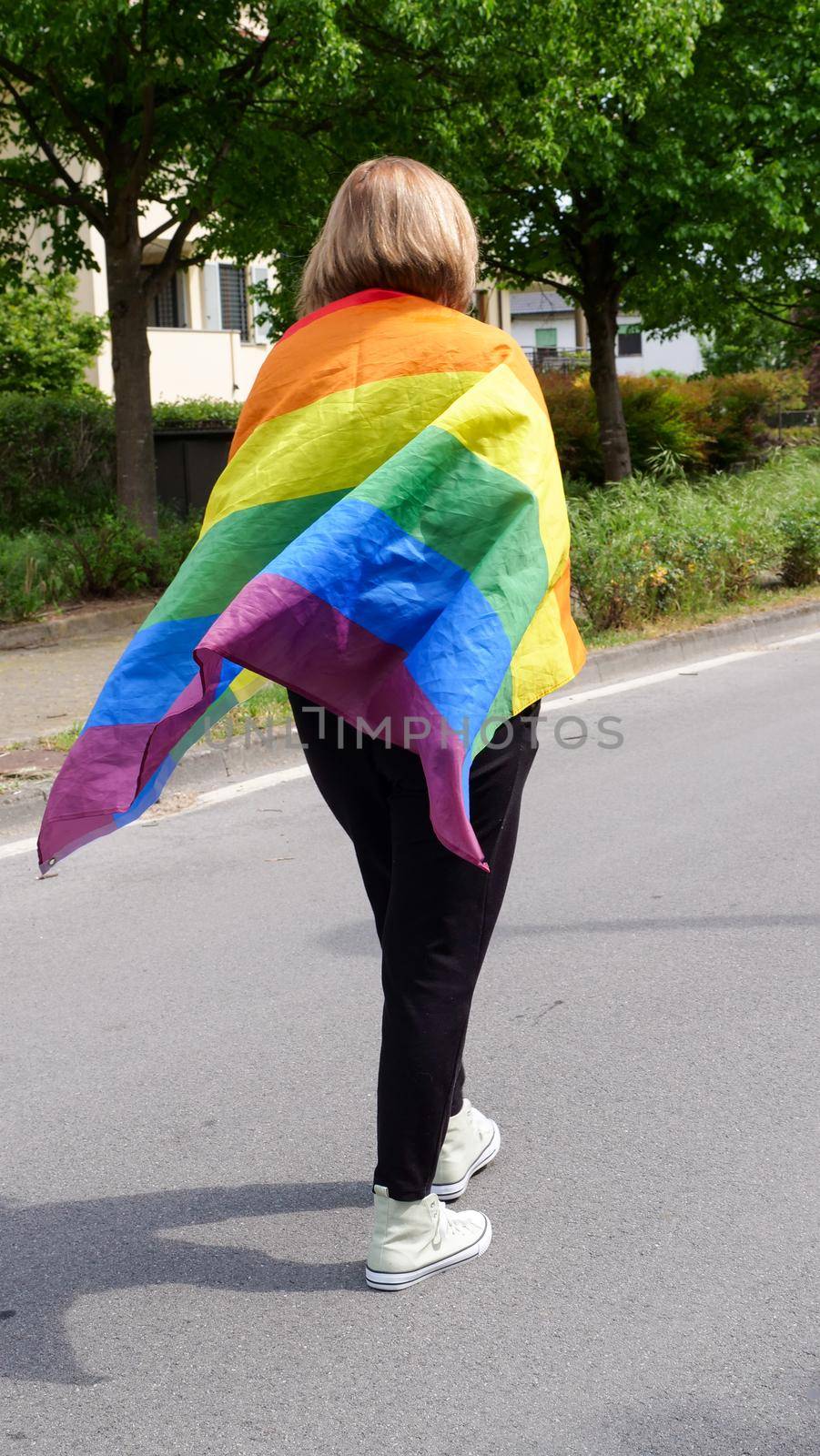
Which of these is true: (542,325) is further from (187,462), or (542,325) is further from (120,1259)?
(120,1259)

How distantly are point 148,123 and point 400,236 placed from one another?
459 inches

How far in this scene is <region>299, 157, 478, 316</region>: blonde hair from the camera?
2.66m

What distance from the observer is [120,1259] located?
3.02 metres

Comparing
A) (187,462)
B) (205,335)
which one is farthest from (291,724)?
(205,335)

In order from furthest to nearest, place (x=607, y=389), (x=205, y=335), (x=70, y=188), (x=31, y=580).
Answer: (x=205, y=335) < (x=607, y=389) < (x=70, y=188) < (x=31, y=580)

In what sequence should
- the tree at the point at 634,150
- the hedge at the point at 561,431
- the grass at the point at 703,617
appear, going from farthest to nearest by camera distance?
the hedge at the point at 561,431
the tree at the point at 634,150
the grass at the point at 703,617

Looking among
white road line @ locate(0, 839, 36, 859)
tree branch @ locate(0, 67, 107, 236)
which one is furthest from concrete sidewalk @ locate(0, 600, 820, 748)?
tree branch @ locate(0, 67, 107, 236)

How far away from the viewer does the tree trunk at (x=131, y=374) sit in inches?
563

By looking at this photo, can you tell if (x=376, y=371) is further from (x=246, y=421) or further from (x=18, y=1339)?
(x=18, y=1339)

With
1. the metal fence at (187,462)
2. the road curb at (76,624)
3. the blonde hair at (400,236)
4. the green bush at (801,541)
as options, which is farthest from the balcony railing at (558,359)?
the blonde hair at (400,236)

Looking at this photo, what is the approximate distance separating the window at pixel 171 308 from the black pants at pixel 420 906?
33.8 m

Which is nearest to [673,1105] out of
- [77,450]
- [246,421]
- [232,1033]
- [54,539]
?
[232,1033]

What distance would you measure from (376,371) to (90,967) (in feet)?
9.02

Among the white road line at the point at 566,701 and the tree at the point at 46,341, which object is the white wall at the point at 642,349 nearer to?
the tree at the point at 46,341
